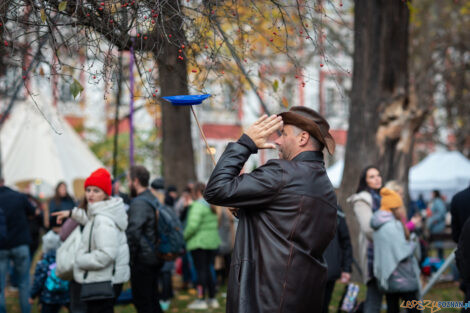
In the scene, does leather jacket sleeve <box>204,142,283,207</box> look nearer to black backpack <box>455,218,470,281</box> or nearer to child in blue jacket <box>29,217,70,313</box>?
black backpack <box>455,218,470,281</box>

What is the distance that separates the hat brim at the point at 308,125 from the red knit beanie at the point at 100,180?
8.28ft

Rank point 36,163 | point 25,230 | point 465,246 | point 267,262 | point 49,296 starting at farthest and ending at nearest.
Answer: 1. point 36,163
2. point 25,230
3. point 49,296
4. point 465,246
5. point 267,262

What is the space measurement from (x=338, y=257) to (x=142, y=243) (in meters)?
2.20

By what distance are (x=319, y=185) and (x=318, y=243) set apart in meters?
0.35

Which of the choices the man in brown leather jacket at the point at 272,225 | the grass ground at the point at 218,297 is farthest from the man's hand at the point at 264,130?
the grass ground at the point at 218,297

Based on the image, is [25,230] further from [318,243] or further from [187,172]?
[187,172]

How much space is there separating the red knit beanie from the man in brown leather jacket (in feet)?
8.02

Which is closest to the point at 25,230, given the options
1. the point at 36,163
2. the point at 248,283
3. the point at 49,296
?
the point at 49,296

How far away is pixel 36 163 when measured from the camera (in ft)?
65.6

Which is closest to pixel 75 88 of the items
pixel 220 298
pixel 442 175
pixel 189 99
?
pixel 189 99

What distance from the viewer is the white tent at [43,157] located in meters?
19.8

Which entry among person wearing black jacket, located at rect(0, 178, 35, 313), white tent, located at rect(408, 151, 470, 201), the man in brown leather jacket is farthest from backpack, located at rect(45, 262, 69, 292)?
white tent, located at rect(408, 151, 470, 201)

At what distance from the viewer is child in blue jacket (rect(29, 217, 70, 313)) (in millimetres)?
6371

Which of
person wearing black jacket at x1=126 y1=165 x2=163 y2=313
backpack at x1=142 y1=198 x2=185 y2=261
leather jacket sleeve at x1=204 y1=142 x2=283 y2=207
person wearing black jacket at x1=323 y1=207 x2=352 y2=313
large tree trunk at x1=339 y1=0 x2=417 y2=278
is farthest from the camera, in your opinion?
large tree trunk at x1=339 y1=0 x2=417 y2=278
